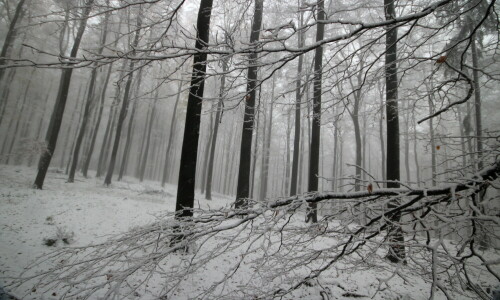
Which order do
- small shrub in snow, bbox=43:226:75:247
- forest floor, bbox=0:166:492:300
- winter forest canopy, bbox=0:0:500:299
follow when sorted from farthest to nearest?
small shrub in snow, bbox=43:226:75:247 → forest floor, bbox=0:166:492:300 → winter forest canopy, bbox=0:0:500:299

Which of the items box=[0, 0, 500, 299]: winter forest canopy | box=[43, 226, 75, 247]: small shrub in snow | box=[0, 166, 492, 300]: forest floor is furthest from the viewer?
box=[43, 226, 75, 247]: small shrub in snow

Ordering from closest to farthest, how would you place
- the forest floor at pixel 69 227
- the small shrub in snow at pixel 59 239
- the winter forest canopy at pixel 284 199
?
1. the winter forest canopy at pixel 284 199
2. the forest floor at pixel 69 227
3. the small shrub in snow at pixel 59 239

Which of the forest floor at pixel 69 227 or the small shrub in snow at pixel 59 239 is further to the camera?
the small shrub in snow at pixel 59 239

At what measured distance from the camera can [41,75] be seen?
2269 centimetres

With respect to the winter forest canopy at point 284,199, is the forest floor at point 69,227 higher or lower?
lower

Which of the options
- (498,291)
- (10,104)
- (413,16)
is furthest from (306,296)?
(10,104)

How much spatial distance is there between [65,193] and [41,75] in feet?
66.8

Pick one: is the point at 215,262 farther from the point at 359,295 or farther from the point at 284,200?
the point at 284,200

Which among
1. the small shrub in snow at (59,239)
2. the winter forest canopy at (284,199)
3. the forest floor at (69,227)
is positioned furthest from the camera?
the small shrub in snow at (59,239)

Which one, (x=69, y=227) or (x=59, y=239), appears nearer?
(x=59, y=239)

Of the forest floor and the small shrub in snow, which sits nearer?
the forest floor

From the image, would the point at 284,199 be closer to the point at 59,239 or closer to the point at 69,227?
the point at 59,239

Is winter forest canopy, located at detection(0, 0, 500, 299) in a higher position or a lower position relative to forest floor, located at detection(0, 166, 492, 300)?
higher

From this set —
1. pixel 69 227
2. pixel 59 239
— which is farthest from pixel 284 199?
pixel 69 227
